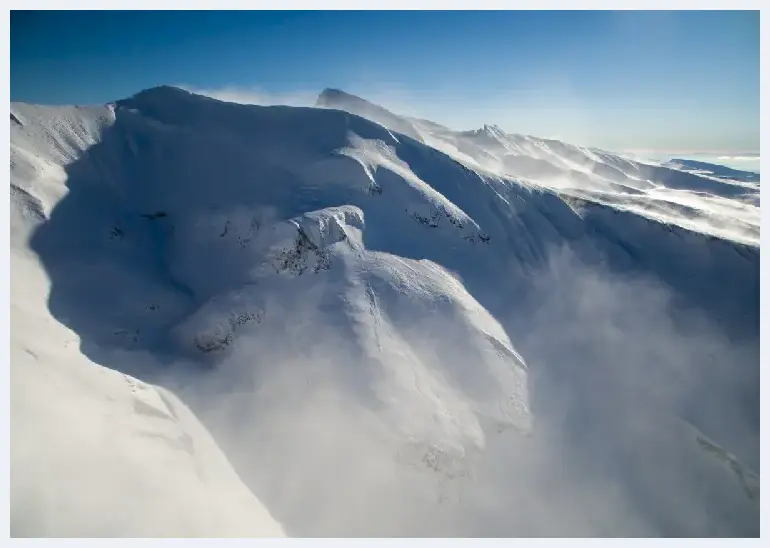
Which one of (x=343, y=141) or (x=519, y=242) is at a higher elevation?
(x=343, y=141)

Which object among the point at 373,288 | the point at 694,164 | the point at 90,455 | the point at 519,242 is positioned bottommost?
the point at 90,455

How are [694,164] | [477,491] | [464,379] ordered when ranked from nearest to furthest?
[477,491], [464,379], [694,164]

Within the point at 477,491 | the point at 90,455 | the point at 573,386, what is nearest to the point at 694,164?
the point at 573,386

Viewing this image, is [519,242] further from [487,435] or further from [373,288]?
[487,435]

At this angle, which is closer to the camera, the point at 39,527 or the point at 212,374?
the point at 39,527

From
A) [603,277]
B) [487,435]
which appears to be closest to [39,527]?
[487,435]

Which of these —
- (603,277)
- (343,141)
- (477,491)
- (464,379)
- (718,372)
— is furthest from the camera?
(343,141)

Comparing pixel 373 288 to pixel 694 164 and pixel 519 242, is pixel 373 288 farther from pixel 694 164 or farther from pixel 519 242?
pixel 694 164
